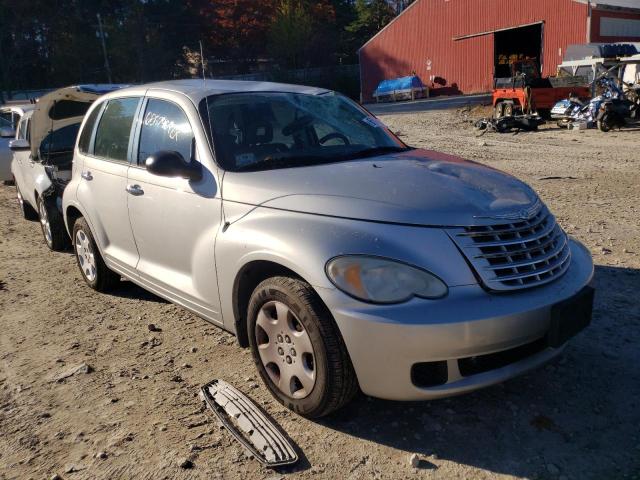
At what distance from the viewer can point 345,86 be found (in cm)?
4828

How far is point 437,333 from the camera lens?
2.51m

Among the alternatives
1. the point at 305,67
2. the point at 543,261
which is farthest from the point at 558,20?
the point at 543,261

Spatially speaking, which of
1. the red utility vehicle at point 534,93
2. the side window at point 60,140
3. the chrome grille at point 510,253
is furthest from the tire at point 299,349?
the red utility vehicle at point 534,93

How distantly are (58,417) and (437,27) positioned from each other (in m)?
38.0

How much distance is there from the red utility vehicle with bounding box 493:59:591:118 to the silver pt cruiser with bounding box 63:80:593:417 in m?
17.1

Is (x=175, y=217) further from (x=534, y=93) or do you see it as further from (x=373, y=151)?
(x=534, y=93)

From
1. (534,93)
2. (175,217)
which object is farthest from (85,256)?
(534,93)

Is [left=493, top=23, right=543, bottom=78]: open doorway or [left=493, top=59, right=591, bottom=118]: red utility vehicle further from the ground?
[left=493, top=23, right=543, bottom=78]: open doorway

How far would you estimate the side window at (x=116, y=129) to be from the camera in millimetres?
4367

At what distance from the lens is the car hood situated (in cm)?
278

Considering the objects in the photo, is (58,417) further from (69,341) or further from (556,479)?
(556,479)

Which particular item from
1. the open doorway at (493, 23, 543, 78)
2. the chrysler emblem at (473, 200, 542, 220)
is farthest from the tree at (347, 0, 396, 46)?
the chrysler emblem at (473, 200, 542, 220)

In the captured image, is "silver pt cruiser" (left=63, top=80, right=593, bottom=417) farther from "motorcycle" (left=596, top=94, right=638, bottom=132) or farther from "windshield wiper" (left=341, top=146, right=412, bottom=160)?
"motorcycle" (left=596, top=94, right=638, bottom=132)

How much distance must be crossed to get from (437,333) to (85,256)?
384 centimetres
